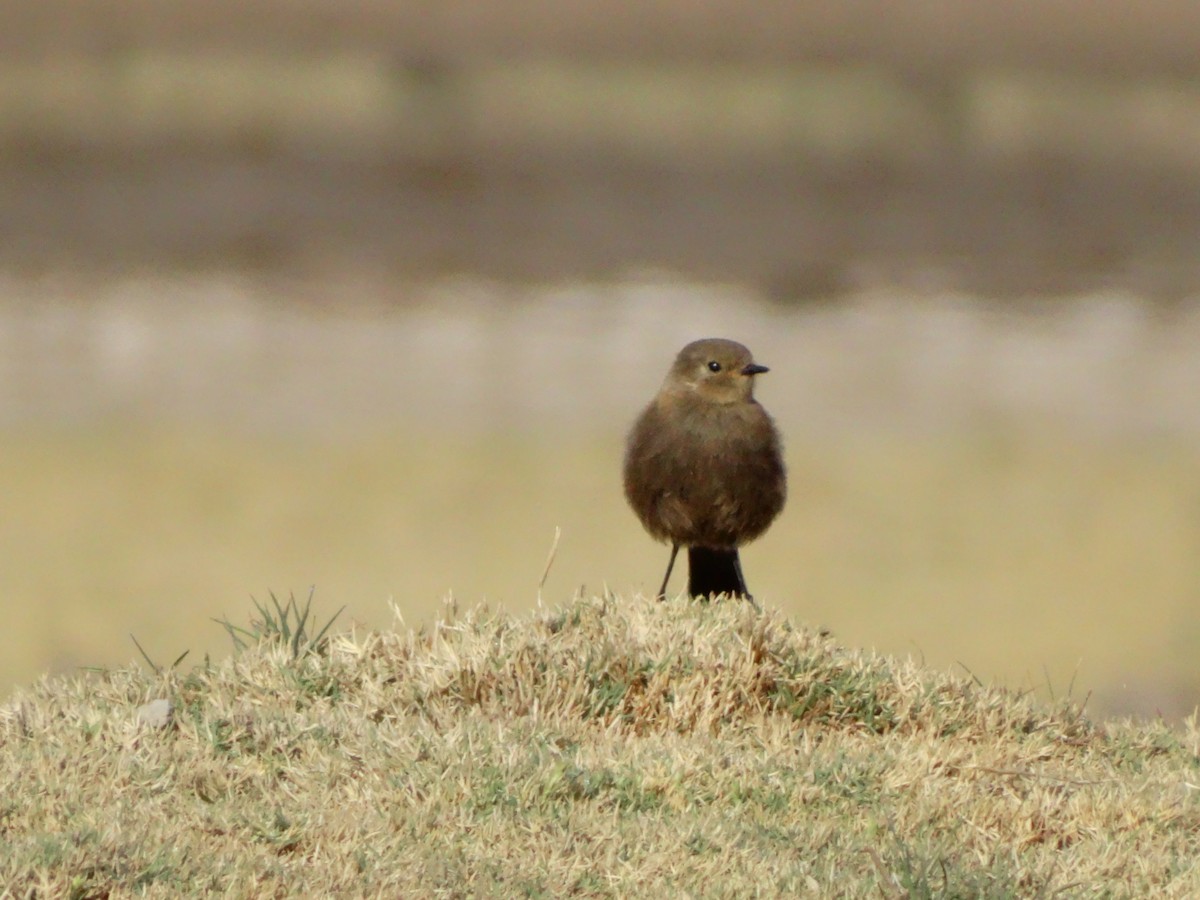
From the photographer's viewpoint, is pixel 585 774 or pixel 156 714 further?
pixel 156 714

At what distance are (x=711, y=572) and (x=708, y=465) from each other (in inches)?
16.7

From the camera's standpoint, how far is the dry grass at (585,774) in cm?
349

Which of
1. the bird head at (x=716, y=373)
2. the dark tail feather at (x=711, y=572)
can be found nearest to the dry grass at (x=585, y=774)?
the dark tail feather at (x=711, y=572)

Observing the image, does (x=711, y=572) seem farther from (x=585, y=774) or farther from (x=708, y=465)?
(x=585, y=774)

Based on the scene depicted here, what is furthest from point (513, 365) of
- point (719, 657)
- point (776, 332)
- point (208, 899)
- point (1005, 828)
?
point (208, 899)

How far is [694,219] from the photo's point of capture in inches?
530

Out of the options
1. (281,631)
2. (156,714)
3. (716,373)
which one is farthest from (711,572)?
(156,714)

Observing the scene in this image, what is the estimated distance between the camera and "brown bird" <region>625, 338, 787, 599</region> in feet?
18.7

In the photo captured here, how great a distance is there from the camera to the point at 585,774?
4113 millimetres

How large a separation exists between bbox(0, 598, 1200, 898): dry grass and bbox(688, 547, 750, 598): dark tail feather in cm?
57

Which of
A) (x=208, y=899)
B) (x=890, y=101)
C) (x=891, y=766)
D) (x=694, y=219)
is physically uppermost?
(x=890, y=101)

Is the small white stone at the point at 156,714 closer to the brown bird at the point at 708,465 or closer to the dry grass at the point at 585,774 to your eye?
the dry grass at the point at 585,774

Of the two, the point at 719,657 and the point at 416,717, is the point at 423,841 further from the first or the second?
the point at 719,657

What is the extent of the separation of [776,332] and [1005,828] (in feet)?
27.8
